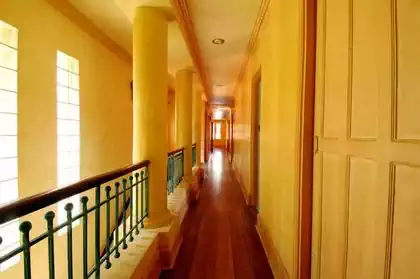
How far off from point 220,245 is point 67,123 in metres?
2.60

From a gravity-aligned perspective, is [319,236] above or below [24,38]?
below

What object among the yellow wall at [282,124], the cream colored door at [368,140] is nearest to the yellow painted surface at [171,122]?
the yellow wall at [282,124]

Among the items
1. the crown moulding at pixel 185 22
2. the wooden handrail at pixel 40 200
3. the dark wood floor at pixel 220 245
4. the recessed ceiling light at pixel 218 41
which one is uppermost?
the recessed ceiling light at pixel 218 41

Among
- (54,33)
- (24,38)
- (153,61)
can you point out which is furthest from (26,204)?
(54,33)

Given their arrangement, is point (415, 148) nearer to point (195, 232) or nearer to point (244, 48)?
point (195, 232)

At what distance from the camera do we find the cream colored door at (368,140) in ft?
2.43

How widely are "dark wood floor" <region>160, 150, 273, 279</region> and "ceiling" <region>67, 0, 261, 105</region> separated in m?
2.51

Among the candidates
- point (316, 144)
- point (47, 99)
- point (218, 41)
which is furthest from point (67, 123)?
point (316, 144)

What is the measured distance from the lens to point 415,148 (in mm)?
714

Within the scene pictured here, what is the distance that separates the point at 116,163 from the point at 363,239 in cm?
437

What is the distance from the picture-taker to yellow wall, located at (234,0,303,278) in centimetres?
161

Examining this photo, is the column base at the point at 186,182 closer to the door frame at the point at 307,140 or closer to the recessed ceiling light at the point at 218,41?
the recessed ceiling light at the point at 218,41

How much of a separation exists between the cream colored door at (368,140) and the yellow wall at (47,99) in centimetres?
273

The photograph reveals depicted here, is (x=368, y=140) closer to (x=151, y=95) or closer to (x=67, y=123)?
(x=151, y=95)
